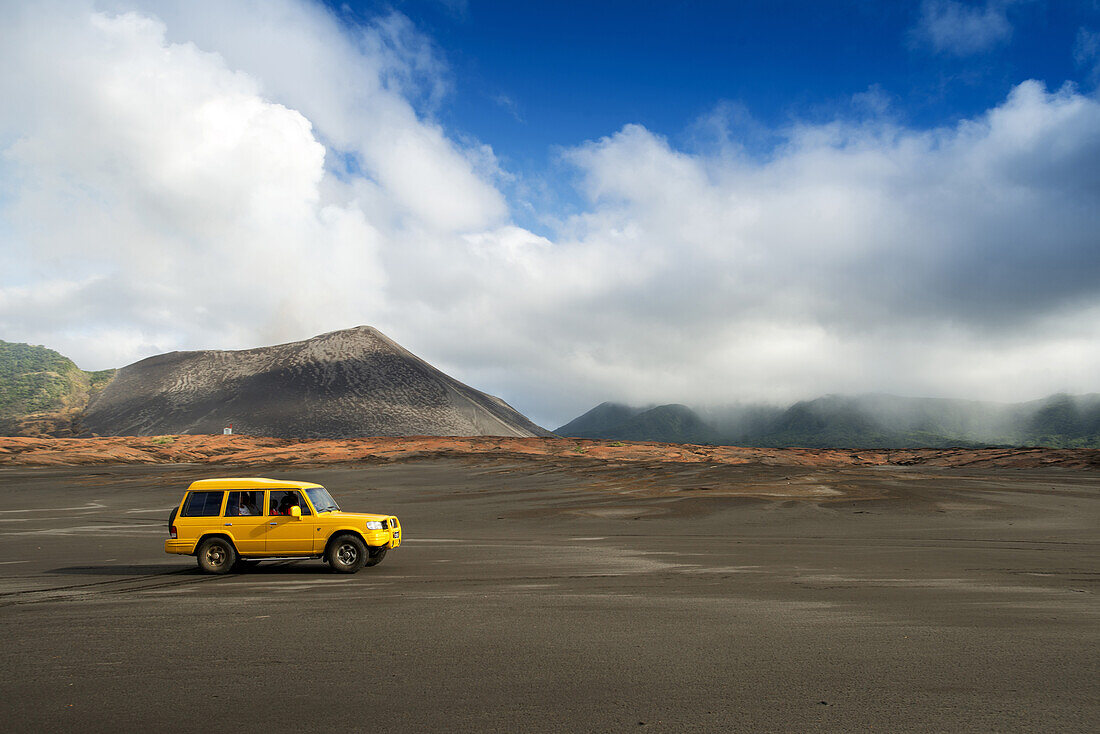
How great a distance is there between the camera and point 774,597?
34.1ft

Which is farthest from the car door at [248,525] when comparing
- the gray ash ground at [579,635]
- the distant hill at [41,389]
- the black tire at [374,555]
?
the distant hill at [41,389]

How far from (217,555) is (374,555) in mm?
3366

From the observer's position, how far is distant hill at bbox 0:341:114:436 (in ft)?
358

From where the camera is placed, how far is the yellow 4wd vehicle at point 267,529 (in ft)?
45.9

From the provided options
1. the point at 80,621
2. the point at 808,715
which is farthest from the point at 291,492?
the point at 808,715

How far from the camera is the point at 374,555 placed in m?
14.4

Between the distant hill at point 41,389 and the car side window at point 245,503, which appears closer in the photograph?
the car side window at point 245,503

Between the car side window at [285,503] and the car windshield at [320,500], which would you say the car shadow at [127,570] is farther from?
the car windshield at [320,500]

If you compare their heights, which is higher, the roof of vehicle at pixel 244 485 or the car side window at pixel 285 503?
the roof of vehicle at pixel 244 485

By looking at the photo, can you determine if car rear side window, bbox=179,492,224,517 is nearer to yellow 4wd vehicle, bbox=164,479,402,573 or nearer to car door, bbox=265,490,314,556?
yellow 4wd vehicle, bbox=164,479,402,573

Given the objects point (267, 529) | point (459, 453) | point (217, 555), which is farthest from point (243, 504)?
point (459, 453)

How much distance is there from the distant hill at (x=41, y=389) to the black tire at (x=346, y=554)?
116573mm

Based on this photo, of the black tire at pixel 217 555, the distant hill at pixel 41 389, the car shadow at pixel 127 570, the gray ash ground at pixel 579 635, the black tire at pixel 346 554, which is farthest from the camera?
the distant hill at pixel 41 389

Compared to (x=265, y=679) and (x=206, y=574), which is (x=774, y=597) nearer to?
(x=265, y=679)
